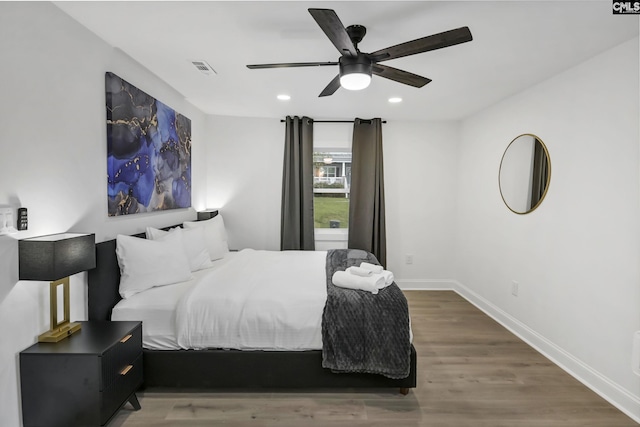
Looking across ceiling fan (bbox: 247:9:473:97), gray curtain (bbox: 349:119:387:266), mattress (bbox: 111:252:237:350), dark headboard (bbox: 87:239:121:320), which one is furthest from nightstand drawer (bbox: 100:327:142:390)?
gray curtain (bbox: 349:119:387:266)

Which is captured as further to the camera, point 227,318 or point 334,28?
point 227,318

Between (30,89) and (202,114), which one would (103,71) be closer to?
(30,89)

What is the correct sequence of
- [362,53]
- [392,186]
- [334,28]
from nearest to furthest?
[334,28] → [362,53] → [392,186]

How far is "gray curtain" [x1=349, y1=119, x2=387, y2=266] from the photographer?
4598 mm

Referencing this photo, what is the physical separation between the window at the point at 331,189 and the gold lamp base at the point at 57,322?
132 inches

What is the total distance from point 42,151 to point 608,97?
3.74 m

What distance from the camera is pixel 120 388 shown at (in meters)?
1.86

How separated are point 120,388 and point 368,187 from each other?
3.59 metres

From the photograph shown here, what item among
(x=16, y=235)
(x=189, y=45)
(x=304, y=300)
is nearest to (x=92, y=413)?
(x=16, y=235)

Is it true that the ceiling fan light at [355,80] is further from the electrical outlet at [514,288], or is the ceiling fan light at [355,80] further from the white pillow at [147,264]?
the electrical outlet at [514,288]

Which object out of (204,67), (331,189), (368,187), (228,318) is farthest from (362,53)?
(331,189)

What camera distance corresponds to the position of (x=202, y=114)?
4.35 metres

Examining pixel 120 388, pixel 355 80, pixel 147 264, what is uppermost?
pixel 355 80

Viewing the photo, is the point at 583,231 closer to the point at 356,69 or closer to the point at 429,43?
the point at 429,43
